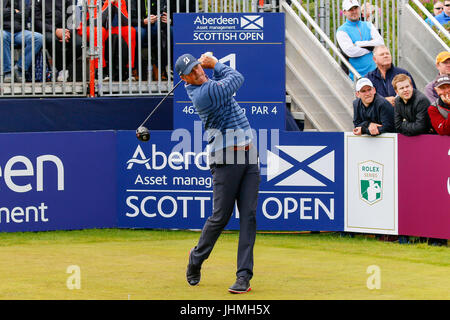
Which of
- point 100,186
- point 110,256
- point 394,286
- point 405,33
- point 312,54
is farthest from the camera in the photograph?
point 405,33

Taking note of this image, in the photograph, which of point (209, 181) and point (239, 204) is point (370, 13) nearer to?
point (209, 181)

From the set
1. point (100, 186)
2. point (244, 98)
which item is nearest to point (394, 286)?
point (244, 98)

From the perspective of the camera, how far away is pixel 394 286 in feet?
26.6

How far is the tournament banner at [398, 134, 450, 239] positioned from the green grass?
26cm

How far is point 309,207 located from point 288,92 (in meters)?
2.47

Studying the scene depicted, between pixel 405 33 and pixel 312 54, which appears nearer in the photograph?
pixel 312 54

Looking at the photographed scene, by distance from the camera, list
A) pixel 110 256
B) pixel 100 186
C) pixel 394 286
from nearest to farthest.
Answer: pixel 394 286 < pixel 110 256 < pixel 100 186

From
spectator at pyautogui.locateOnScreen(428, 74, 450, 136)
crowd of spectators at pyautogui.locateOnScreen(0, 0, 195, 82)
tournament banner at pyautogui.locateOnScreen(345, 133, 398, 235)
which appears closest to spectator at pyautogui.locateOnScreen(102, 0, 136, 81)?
crowd of spectators at pyautogui.locateOnScreen(0, 0, 195, 82)

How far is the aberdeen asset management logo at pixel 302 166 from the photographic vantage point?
1104 centimetres

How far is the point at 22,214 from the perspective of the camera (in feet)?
36.8

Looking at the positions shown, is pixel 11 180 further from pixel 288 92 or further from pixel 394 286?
pixel 394 286

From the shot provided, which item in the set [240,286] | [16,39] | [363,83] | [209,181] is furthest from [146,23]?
[240,286]

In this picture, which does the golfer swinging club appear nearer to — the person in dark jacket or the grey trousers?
the grey trousers

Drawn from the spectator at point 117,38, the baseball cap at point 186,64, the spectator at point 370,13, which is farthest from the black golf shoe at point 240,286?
the spectator at point 370,13
